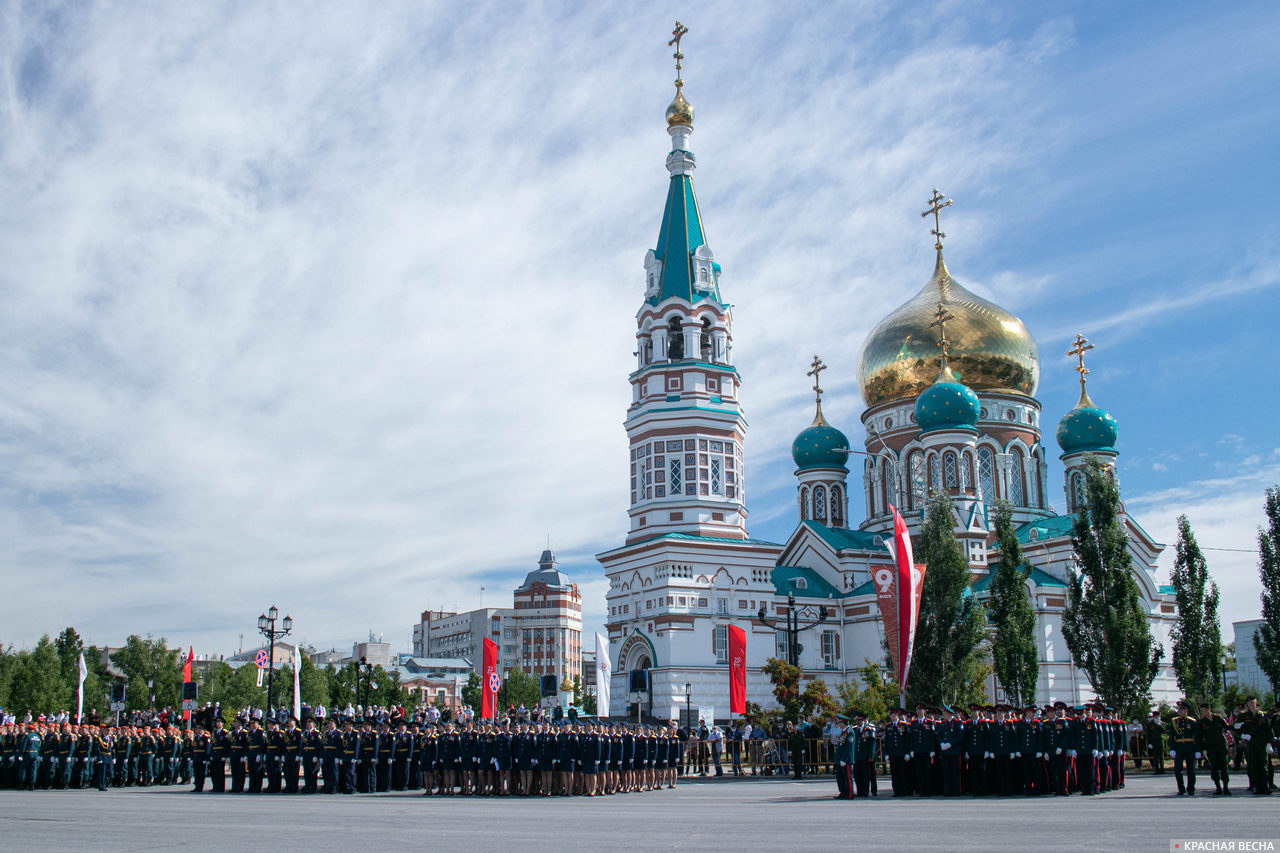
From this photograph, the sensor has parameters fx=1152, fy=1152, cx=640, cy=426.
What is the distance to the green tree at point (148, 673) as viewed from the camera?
6366 cm

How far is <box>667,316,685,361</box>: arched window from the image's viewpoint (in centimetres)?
5034

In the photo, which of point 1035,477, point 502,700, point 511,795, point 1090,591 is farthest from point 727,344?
point 502,700

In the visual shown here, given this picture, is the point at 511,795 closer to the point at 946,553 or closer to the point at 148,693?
the point at 946,553

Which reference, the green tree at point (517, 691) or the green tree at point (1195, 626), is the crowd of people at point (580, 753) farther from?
the green tree at point (517, 691)

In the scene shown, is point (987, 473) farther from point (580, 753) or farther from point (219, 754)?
point (219, 754)

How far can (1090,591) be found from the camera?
33.6 meters

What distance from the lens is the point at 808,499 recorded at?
190 ft

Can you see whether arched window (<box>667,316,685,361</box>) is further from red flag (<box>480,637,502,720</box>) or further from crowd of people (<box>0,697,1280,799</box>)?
crowd of people (<box>0,697,1280,799</box>)

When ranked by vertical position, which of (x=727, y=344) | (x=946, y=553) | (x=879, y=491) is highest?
(x=727, y=344)

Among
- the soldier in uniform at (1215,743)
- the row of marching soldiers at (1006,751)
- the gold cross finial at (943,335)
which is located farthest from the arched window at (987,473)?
the soldier in uniform at (1215,743)

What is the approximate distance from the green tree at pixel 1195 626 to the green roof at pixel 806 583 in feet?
53.9

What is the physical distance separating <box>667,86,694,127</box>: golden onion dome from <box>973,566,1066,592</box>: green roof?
2420 cm

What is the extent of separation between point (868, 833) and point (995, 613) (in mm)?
25118

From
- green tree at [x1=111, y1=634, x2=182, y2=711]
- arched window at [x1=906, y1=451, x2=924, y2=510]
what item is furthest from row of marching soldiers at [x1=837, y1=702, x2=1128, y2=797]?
green tree at [x1=111, y1=634, x2=182, y2=711]
